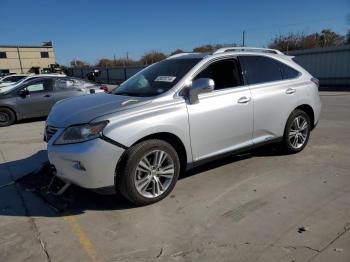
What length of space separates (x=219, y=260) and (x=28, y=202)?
262cm

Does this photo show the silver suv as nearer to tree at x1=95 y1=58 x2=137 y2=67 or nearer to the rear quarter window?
the rear quarter window

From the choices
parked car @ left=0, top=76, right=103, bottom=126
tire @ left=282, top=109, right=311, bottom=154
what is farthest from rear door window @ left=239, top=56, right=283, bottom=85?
parked car @ left=0, top=76, right=103, bottom=126

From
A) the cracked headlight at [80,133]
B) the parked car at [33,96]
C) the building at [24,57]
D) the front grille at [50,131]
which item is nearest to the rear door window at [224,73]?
the cracked headlight at [80,133]

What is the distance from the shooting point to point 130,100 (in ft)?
14.1

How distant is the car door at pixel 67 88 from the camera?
11.6 m

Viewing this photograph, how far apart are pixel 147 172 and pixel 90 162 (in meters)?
0.69

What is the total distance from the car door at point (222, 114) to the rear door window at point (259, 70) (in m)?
0.16

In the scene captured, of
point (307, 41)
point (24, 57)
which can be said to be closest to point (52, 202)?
point (307, 41)

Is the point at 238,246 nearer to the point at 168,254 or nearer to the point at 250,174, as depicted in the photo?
the point at 168,254

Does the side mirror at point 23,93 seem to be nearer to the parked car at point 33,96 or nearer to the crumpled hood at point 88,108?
the parked car at point 33,96

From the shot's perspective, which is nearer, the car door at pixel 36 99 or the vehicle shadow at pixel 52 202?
the vehicle shadow at pixel 52 202

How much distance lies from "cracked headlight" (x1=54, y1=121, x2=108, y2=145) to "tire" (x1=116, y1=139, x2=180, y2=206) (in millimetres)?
396

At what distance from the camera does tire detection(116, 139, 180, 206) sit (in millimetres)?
3848

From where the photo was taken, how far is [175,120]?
4172mm
